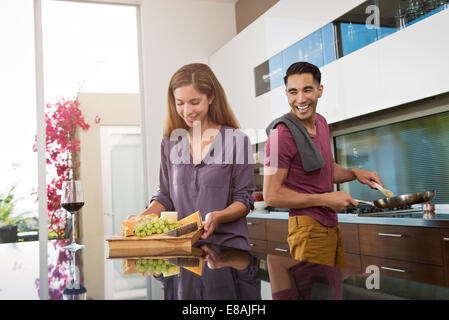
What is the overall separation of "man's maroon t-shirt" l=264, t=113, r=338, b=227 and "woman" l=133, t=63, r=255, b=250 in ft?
0.45

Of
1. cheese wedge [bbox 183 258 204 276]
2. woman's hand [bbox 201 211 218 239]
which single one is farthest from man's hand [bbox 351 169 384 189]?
cheese wedge [bbox 183 258 204 276]

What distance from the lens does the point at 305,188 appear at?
1533mm

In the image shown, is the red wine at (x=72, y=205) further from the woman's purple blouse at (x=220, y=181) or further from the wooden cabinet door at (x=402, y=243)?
the wooden cabinet door at (x=402, y=243)

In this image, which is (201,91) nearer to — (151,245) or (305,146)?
(305,146)

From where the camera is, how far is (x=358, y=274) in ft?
2.23

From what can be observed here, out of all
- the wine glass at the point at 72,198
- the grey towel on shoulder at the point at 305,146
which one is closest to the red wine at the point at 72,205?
the wine glass at the point at 72,198

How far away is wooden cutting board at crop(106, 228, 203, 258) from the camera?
1023 millimetres

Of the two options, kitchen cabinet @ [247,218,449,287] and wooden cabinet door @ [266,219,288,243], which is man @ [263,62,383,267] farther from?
wooden cabinet door @ [266,219,288,243]

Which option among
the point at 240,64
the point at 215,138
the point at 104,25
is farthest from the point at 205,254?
the point at 104,25

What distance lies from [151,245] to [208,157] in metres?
0.47

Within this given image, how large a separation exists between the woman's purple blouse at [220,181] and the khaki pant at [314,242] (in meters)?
0.21

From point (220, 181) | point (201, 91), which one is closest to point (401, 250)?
point (220, 181)

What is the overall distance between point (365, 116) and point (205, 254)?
2223 mm

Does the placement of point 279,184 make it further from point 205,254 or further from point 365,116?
point 365,116
